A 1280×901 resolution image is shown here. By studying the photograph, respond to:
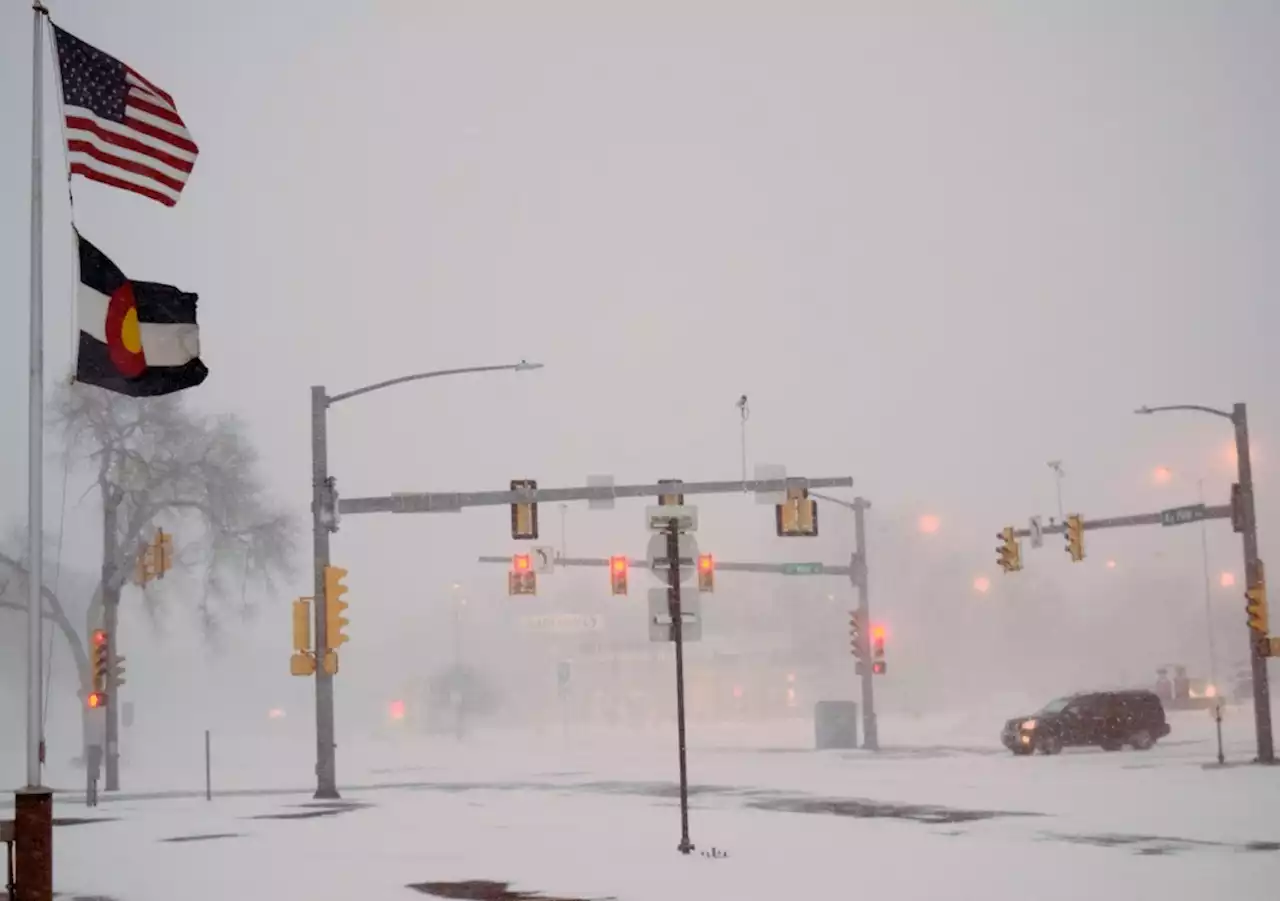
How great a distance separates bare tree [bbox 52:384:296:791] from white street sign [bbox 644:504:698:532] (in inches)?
1349

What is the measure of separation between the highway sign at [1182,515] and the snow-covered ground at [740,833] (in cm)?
595

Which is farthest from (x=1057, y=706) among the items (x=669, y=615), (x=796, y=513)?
(x=669, y=615)

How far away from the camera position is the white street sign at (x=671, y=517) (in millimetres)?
20047

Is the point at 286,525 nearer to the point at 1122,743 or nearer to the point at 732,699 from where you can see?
the point at 1122,743

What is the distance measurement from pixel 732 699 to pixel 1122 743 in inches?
2559

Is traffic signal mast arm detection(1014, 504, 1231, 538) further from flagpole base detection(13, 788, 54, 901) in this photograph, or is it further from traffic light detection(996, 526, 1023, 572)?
flagpole base detection(13, 788, 54, 901)

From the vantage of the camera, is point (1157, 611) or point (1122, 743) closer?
point (1122, 743)

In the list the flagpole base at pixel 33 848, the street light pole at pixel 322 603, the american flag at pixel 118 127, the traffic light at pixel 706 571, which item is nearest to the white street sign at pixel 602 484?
the street light pole at pixel 322 603

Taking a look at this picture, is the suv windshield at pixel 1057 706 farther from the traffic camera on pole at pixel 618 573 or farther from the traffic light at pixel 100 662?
the traffic light at pixel 100 662

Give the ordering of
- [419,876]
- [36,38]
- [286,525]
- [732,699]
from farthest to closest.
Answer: [732,699]
[286,525]
[419,876]
[36,38]

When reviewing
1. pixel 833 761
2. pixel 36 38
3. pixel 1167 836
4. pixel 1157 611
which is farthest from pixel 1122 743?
pixel 1157 611

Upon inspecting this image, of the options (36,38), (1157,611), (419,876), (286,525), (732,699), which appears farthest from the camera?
(1157,611)

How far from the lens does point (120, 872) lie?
64.6ft

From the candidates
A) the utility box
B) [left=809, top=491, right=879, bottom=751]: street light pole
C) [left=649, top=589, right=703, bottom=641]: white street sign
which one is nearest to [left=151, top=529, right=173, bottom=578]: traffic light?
[left=809, top=491, right=879, bottom=751]: street light pole
